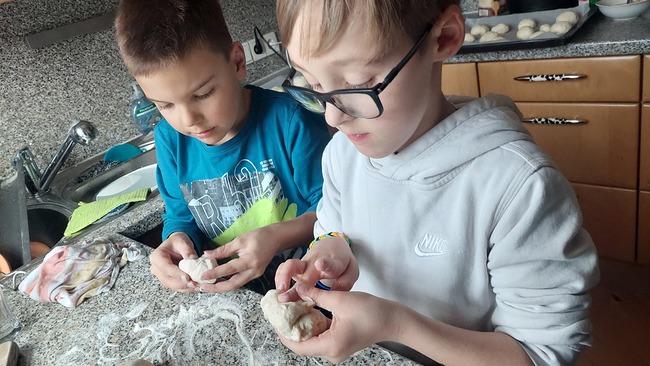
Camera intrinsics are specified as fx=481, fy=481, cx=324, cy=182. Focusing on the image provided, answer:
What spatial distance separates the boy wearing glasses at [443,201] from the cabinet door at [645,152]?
1.29 metres

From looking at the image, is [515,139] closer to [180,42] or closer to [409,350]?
[409,350]

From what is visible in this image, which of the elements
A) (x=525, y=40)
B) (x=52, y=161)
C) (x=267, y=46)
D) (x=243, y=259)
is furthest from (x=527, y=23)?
(x=52, y=161)

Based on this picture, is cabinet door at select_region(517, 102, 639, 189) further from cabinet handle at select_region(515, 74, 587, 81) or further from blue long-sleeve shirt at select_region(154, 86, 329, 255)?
blue long-sleeve shirt at select_region(154, 86, 329, 255)

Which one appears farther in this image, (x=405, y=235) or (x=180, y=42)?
(x=180, y=42)

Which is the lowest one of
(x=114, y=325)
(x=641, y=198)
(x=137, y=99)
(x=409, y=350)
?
(x=641, y=198)

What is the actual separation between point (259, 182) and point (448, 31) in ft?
2.04

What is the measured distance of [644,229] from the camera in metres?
1.85

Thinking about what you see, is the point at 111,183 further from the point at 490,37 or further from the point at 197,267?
the point at 490,37

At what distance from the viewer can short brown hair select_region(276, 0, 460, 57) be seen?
1.80 feet

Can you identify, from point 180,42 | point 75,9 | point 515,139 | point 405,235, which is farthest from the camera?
point 75,9

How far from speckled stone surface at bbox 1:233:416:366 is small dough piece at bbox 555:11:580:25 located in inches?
64.2

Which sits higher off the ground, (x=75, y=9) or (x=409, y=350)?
(x=75, y=9)

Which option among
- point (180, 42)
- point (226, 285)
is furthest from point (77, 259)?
point (180, 42)

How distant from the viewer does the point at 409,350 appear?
766 mm
